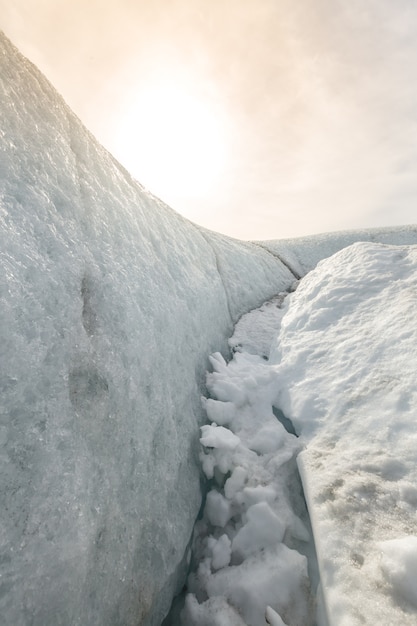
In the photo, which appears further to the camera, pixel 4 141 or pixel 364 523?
pixel 4 141

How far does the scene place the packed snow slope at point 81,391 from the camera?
1.18 meters

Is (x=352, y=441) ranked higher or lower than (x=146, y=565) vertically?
higher

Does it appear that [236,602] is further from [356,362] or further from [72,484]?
[356,362]

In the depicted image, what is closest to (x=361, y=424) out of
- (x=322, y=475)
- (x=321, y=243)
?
(x=322, y=475)

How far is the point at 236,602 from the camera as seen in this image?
5.18 feet

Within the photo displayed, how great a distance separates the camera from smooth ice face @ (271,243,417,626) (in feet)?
4.36

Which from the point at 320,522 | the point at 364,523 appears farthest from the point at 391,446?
the point at 320,522

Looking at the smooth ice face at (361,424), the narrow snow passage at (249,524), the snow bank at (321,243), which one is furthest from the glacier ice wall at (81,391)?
the snow bank at (321,243)

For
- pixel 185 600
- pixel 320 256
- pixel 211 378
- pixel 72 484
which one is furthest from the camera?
pixel 320 256

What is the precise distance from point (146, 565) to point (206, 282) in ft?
9.41

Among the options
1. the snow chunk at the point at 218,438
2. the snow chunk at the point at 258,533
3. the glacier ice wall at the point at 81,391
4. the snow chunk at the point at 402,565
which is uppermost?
the glacier ice wall at the point at 81,391

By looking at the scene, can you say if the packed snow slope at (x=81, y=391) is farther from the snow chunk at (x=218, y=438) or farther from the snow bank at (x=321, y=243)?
the snow bank at (x=321, y=243)

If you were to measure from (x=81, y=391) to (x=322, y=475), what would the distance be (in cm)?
142

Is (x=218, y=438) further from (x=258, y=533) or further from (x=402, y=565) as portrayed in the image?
(x=402, y=565)
